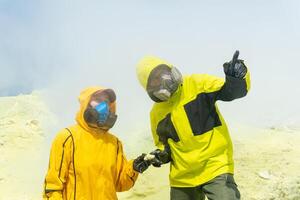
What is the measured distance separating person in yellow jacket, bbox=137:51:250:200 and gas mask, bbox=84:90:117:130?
401 mm

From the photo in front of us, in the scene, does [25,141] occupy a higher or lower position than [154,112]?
lower

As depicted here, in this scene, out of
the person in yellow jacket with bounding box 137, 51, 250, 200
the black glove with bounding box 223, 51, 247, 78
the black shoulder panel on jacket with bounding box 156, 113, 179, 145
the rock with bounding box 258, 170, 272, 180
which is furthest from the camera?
the rock with bounding box 258, 170, 272, 180

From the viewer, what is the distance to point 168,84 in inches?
184

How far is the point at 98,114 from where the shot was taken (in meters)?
4.66

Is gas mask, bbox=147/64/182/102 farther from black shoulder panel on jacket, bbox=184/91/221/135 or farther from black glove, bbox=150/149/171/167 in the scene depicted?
black glove, bbox=150/149/171/167

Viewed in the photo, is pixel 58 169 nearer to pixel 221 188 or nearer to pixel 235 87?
pixel 221 188

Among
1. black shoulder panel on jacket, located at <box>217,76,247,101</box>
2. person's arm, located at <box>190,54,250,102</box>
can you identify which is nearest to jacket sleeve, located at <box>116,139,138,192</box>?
person's arm, located at <box>190,54,250,102</box>

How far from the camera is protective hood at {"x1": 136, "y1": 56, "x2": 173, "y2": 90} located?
484 cm

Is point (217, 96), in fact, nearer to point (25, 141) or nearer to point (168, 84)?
point (168, 84)

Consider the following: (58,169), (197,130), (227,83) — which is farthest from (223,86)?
(58,169)

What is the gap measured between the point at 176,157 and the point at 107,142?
0.59 m

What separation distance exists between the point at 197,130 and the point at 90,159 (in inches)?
35.7

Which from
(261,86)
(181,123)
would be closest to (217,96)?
(181,123)

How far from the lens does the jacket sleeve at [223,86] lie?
442 cm
